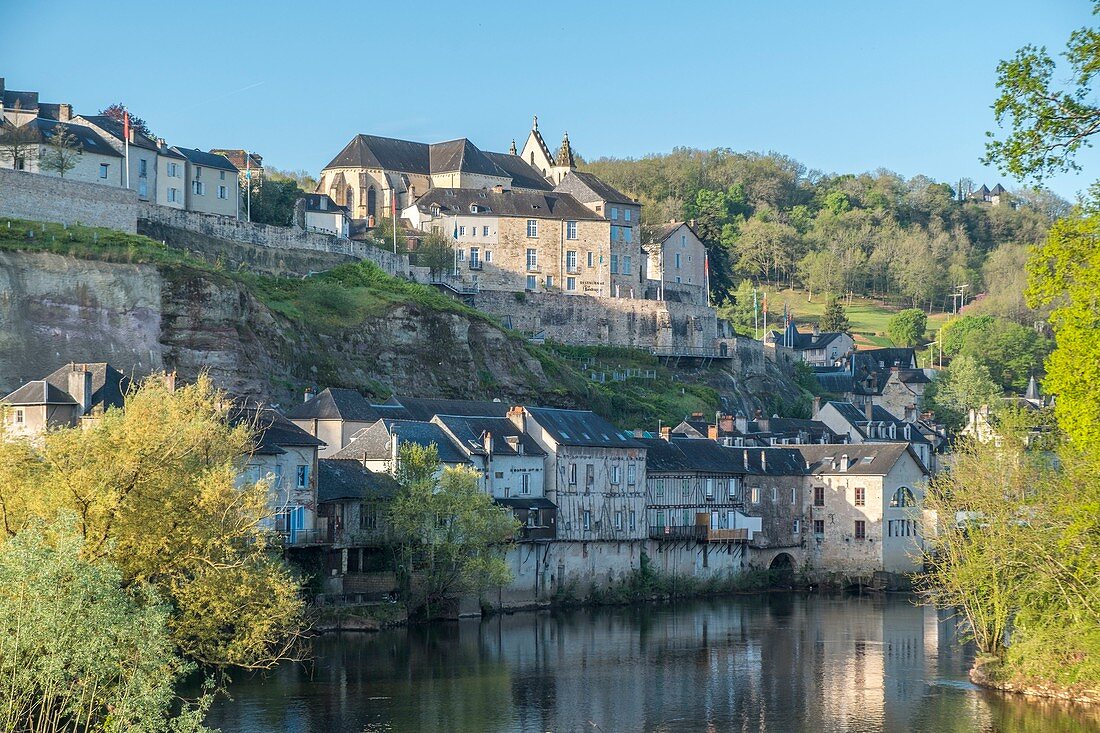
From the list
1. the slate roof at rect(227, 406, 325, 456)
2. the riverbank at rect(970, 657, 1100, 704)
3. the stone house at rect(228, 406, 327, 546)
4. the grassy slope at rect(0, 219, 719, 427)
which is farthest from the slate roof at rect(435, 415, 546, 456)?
the riverbank at rect(970, 657, 1100, 704)

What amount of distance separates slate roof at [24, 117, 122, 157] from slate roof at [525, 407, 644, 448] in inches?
1120

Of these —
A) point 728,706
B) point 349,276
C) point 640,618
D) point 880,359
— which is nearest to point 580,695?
point 728,706

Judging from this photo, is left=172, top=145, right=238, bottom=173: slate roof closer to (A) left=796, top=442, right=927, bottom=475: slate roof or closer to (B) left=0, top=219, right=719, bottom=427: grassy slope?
(B) left=0, top=219, right=719, bottom=427: grassy slope

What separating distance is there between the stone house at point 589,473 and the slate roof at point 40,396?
20.3 metres

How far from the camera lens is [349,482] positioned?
5538cm

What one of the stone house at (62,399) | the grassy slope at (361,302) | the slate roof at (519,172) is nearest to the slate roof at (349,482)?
the stone house at (62,399)

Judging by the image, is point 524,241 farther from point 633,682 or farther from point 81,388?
point 633,682

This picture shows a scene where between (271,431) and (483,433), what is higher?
(483,433)

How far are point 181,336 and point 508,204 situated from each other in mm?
38648

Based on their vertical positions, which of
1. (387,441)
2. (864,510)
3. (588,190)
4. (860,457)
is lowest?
(864,510)

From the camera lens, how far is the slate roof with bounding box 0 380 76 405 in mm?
50875

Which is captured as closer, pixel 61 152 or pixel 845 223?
pixel 61 152

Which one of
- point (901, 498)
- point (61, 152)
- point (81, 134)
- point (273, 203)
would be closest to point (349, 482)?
point (61, 152)

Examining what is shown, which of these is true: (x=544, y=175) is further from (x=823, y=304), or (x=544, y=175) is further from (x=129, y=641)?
(x=129, y=641)
